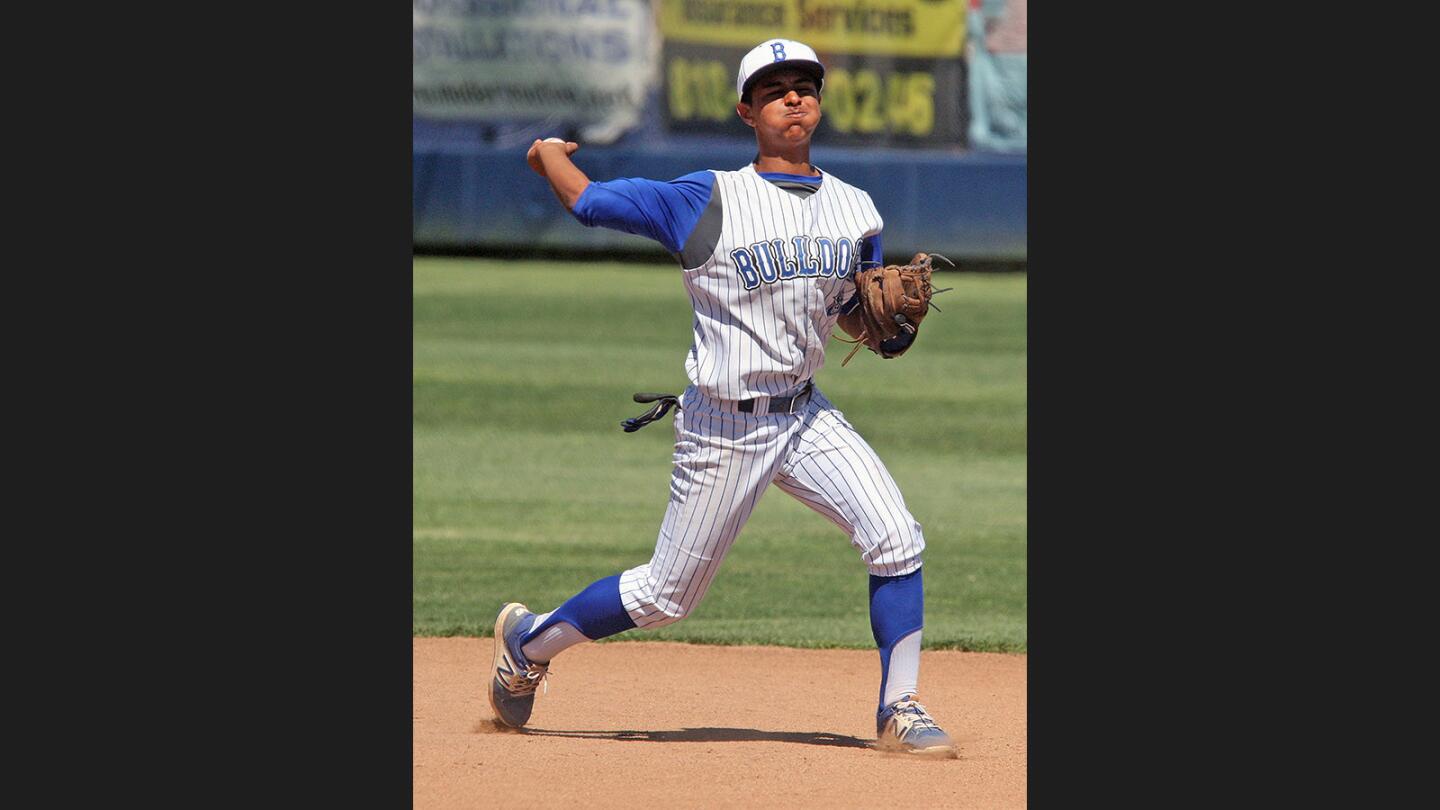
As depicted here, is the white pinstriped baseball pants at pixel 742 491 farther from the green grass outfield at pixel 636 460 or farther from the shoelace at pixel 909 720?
the green grass outfield at pixel 636 460

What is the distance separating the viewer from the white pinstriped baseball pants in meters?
5.12

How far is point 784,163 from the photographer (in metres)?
5.18

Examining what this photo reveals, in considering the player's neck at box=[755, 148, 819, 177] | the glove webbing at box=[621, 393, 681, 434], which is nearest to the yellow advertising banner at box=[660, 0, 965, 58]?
the glove webbing at box=[621, 393, 681, 434]

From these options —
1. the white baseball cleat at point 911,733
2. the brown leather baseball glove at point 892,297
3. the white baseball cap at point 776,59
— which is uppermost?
the white baseball cap at point 776,59

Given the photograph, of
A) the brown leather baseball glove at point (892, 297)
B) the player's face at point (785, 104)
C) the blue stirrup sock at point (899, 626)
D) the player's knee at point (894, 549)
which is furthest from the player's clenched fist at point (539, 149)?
the blue stirrup sock at point (899, 626)

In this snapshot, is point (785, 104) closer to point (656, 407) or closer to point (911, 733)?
point (656, 407)

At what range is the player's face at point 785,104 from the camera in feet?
16.7

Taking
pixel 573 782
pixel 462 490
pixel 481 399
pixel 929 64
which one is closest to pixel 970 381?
pixel 481 399

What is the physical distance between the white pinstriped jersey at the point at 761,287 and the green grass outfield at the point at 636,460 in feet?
8.08

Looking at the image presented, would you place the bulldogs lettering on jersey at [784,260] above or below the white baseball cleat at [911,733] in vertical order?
above

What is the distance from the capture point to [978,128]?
69.5 ft

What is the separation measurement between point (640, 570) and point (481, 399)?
8790 mm

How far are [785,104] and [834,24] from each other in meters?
16.9

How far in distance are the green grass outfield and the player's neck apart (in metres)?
2.66
